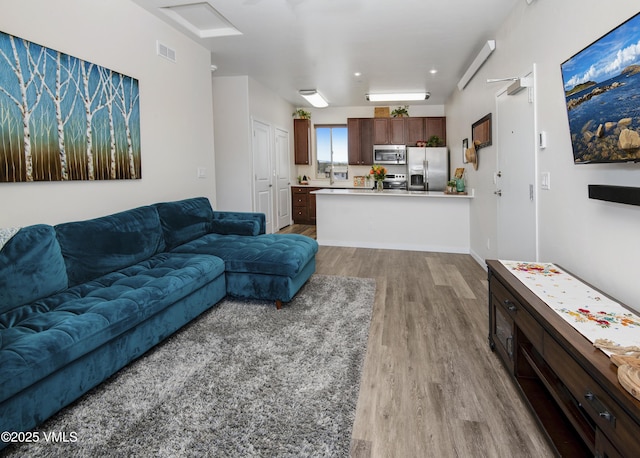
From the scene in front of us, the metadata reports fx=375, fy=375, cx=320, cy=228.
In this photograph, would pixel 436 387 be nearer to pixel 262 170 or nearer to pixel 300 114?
pixel 262 170

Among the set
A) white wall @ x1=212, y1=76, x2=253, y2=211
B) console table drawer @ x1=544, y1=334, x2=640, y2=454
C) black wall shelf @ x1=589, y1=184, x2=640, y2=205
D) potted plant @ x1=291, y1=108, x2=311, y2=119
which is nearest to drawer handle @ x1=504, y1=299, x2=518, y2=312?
console table drawer @ x1=544, y1=334, x2=640, y2=454

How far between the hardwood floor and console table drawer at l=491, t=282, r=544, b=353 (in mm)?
414

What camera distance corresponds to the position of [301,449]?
5.29 feet

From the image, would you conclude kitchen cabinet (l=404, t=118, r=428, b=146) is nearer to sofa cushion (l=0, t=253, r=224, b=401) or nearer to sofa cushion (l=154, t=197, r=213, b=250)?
sofa cushion (l=154, t=197, r=213, b=250)

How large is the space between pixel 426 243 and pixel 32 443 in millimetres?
5161

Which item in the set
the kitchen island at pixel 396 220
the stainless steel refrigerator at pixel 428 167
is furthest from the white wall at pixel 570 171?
the stainless steel refrigerator at pixel 428 167

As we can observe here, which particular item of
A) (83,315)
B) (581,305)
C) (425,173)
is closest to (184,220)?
(83,315)

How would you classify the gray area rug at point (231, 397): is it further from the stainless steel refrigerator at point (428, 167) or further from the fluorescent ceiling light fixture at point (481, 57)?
the stainless steel refrigerator at point (428, 167)

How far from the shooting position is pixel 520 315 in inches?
75.1

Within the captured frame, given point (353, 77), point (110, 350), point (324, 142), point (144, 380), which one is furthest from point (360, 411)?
point (324, 142)

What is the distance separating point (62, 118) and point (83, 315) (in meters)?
1.59

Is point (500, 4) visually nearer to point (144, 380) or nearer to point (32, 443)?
point (144, 380)

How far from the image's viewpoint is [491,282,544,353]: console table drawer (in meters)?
1.68

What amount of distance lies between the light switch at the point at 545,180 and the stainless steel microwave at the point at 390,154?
17.7ft
